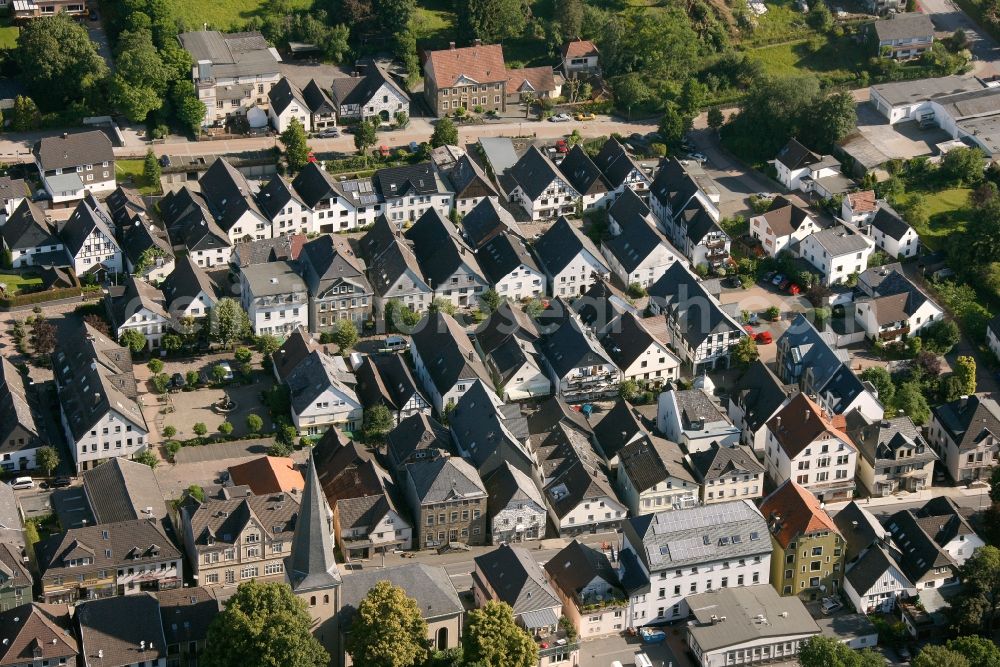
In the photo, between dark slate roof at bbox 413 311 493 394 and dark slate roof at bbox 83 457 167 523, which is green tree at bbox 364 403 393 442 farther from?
dark slate roof at bbox 83 457 167 523

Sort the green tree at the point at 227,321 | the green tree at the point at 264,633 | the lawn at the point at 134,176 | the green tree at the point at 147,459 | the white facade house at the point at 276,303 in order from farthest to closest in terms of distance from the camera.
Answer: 1. the lawn at the point at 134,176
2. the white facade house at the point at 276,303
3. the green tree at the point at 227,321
4. the green tree at the point at 147,459
5. the green tree at the point at 264,633

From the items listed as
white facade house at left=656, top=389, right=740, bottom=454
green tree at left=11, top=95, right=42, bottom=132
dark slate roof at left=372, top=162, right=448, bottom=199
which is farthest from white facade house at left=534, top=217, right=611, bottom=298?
green tree at left=11, top=95, right=42, bottom=132

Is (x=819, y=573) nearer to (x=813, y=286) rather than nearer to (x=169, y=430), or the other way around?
(x=813, y=286)

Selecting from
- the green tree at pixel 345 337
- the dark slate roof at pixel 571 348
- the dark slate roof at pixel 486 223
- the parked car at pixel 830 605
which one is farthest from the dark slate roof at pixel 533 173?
the parked car at pixel 830 605

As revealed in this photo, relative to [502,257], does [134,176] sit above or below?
above

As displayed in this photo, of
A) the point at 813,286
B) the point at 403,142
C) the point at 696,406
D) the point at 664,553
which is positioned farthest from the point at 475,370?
the point at 403,142

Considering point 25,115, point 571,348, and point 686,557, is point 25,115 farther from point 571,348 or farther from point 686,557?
point 686,557

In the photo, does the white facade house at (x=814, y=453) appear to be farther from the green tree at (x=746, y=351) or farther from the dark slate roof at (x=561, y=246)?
the dark slate roof at (x=561, y=246)

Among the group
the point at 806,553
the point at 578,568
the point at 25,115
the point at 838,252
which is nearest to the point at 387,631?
the point at 578,568
